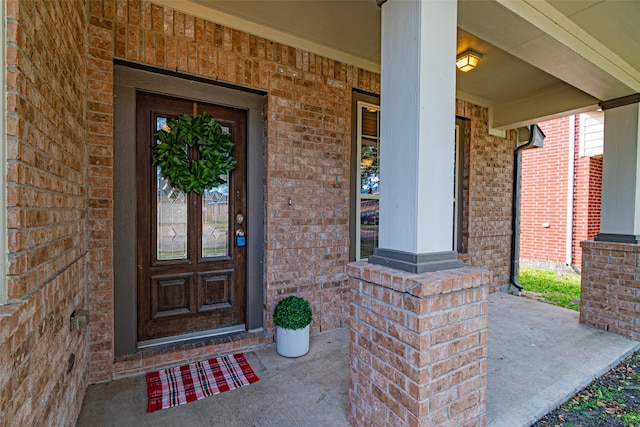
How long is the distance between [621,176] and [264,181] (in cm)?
383

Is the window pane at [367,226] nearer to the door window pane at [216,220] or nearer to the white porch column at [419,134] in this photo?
the door window pane at [216,220]

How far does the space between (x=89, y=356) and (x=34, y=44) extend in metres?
2.04

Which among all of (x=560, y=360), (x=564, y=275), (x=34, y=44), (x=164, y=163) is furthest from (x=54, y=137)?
(x=564, y=275)

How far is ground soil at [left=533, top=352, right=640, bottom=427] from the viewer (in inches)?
77.4

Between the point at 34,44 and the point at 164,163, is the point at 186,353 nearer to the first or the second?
the point at 164,163

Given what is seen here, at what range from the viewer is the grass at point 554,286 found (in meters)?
4.73

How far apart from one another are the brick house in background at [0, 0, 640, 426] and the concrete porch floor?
218mm

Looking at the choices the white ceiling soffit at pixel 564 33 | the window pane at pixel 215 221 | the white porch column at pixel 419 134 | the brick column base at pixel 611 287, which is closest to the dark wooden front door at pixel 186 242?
the window pane at pixel 215 221

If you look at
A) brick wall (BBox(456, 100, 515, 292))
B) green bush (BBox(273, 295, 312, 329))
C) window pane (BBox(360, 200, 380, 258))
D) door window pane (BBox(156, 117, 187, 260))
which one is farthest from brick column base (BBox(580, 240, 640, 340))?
door window pane (BBox(156, 117, 187, 260))

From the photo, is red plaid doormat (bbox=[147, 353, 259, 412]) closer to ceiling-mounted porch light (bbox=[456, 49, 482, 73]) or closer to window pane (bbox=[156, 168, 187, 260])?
window pane (bbox=[156, 168, 187, 260])

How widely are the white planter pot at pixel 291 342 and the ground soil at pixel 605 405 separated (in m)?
1.71

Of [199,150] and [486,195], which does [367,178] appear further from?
[486,195]

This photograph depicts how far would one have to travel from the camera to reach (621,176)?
3.31m

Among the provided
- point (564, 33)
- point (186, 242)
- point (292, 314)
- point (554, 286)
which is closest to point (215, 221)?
point (186, 242)
